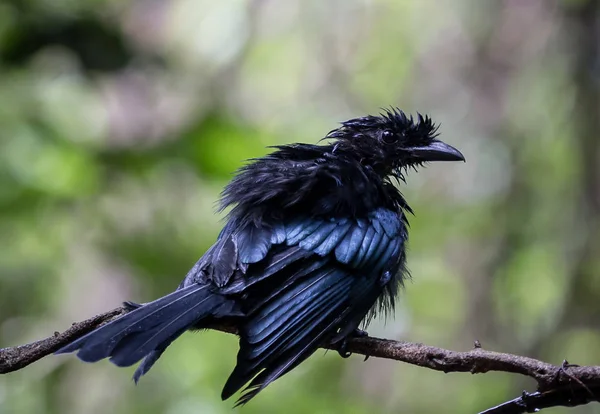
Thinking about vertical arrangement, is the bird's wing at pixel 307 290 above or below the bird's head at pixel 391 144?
below

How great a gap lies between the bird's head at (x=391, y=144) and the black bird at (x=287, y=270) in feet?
0.04

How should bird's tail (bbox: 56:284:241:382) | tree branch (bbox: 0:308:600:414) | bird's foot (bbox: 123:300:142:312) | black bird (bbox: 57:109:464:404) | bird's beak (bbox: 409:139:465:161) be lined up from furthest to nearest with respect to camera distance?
bird's beak (bbox: 409:139:465:161)
bird's foot (bbox: 123:300:142:312)
black bird (bbox: 57:109:464:404)
bird's tail (bbox: 56:284:241:382)
tree branch (bbox: 0:308:600:414)

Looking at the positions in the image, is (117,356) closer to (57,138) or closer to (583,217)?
(57,138)

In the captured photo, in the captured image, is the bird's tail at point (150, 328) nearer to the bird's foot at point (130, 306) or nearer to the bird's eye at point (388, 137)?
the bird's foot at point (130, 306)

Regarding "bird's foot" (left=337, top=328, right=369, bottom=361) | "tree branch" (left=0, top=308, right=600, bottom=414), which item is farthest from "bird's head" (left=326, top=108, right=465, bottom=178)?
"tree branch" (left=0, top=308, right=600, bottom=414)

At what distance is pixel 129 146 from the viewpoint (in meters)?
5.44

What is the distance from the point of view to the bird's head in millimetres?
4375

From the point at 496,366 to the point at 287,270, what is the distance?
1215mm

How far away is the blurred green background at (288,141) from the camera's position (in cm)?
528

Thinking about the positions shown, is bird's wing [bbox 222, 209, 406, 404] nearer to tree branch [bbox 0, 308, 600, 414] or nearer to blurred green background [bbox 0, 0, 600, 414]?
tree branch [bbox 0, 308, 600, 414]

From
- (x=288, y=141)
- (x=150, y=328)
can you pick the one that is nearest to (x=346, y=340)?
(x=150, y=328)

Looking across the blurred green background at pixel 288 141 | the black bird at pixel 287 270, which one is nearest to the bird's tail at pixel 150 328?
the black bird at pixel 287 270

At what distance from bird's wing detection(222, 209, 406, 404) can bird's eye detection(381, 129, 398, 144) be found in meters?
0.72

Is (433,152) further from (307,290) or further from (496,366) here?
(496,366)
